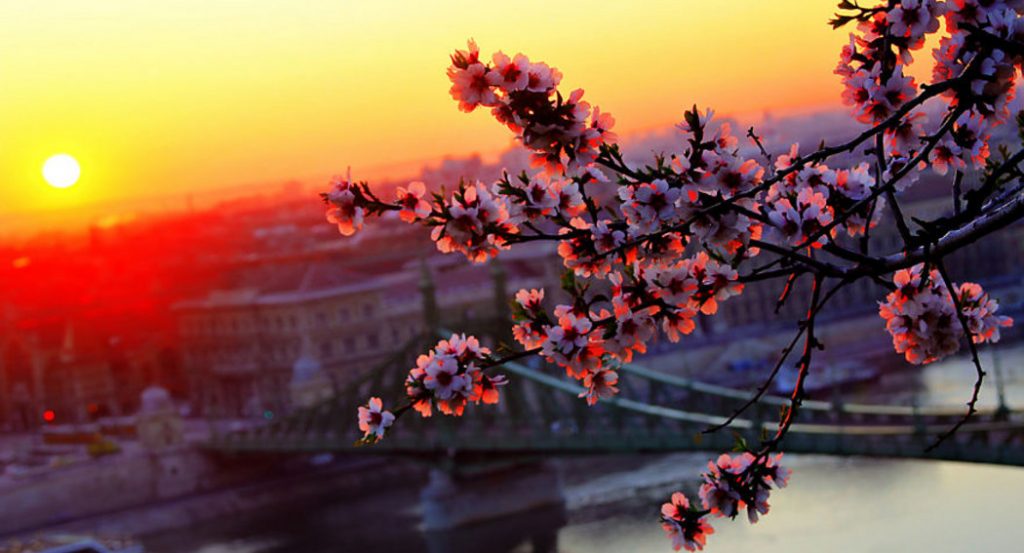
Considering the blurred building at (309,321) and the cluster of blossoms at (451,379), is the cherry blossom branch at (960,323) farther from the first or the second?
the blurred building at (309,321)

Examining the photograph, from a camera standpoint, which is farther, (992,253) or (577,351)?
(992,253)

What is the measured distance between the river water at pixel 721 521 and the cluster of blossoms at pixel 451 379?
25.9ft

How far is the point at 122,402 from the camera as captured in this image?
21906 mm

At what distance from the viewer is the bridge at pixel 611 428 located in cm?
1087

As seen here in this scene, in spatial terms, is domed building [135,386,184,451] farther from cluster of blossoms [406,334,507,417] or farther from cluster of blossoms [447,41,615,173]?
cluster of blossoms [447,41,615,173]

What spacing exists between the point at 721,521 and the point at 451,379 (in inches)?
413

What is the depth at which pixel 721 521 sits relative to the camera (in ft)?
40.7

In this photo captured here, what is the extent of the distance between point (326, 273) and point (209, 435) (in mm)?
5363

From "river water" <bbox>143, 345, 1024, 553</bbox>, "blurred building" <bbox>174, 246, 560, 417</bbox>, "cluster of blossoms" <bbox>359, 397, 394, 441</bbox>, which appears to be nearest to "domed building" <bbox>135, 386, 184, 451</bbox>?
"river water" <bbox>143, 345, 1024, 553</bbox>

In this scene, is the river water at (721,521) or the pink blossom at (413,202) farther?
the river water at (721,521)

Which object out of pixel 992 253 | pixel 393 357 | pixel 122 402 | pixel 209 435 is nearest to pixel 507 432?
pixel 393 357

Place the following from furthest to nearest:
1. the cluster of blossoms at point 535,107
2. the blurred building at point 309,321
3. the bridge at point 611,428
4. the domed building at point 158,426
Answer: the blurred building at point 309,321 → the domed building at point 158,426 → the bridge at point 611,428 → the cluster of blossoms at point 535,107

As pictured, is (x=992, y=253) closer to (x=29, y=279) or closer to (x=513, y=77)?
(x=29, y=279)

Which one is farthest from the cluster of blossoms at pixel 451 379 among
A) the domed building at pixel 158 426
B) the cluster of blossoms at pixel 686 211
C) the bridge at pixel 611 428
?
the domed building at pixel 158 426
